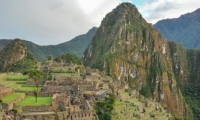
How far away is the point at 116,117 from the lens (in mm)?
45188

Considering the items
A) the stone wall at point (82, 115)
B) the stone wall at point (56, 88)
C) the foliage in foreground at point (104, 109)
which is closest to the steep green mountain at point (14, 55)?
the stone wall at point (56, 88)

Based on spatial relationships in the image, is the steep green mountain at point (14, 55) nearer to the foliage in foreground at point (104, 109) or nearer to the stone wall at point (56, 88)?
the stone wall at point (56, 88)

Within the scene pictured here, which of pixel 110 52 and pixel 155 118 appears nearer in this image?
pixel 155 118

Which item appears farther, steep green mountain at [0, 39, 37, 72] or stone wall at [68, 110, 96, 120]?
steep green mountain at [0, 39, 37, 72]

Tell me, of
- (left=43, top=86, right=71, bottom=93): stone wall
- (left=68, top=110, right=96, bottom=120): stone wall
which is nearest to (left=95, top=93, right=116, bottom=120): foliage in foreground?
(left=68, top=110, right=96, bottom=120): stone wall

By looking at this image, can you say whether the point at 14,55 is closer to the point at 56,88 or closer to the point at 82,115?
the point at 56,88

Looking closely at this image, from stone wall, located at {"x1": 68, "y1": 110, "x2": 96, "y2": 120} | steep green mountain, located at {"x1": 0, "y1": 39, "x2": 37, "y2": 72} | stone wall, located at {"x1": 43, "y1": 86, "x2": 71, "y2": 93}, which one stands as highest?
steep green mountain, located at {"x1": 0, "y1": 39, "x2": 37, "y2": 72}

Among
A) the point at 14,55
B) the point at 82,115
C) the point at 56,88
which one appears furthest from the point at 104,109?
the point at 14,55

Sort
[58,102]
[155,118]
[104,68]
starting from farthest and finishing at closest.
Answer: [104,68] < [155,118] < [58,102]

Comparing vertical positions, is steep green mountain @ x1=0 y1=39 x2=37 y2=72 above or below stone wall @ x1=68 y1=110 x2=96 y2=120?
above

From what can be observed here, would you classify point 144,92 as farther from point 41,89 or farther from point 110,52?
point 41,89

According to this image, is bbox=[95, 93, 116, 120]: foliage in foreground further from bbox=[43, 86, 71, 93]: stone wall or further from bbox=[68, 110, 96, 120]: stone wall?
bbox=[43, 86, 71, 93]: stone wall

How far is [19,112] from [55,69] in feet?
104

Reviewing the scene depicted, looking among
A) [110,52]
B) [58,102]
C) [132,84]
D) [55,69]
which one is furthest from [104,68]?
[58,102]
